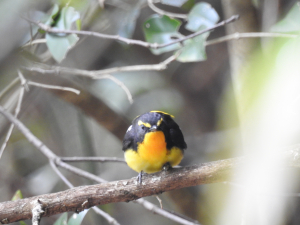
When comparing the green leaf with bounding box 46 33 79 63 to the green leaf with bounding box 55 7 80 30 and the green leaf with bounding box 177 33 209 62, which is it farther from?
the green leaf with bounding box 177 33 209 62

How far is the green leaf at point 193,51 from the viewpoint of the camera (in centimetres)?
243

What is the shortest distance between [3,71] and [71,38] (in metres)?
1.29

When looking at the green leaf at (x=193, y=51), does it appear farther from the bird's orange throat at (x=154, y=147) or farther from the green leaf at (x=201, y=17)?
the bird's orange throat at (x=154, y=147)

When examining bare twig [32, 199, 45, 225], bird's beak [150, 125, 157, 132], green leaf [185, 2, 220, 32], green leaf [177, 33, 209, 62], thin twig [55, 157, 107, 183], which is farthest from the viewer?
green leaf [185, 2, 220, 32]

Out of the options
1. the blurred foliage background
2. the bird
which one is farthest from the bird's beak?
the blurred foliage background

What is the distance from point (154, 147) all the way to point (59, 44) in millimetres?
1151

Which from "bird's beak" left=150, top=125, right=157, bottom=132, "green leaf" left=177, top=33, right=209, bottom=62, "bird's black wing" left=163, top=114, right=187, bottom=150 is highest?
"green leaf" left=177, top=33, right=209, bottom=62

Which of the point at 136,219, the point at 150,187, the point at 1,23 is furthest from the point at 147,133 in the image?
the point at 136,219

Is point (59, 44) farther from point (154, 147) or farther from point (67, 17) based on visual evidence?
point (154, 147)

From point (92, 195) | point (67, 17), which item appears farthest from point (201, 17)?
point (92, 195)

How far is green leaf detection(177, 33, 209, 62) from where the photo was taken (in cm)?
243

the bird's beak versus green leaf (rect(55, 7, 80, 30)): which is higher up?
green leaf (rect(55, 7, 80, 30))

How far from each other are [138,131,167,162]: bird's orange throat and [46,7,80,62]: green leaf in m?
0.98

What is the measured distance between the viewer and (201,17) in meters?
2.65
